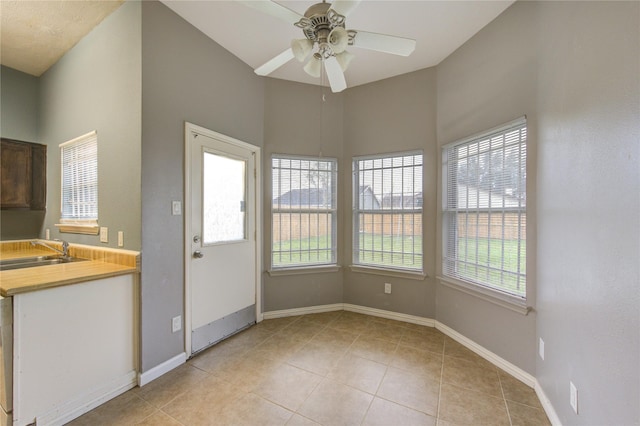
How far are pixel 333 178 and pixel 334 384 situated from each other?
90.7 inches

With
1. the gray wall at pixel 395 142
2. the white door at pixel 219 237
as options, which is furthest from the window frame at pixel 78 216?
the gray wall at pixel 395 142

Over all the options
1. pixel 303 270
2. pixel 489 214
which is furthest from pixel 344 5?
pixel 303 270

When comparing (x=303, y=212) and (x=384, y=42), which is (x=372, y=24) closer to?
(x=384, y=42)

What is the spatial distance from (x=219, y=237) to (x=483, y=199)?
8.42ft

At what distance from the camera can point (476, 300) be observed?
2422mm

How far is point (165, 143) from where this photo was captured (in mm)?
2102

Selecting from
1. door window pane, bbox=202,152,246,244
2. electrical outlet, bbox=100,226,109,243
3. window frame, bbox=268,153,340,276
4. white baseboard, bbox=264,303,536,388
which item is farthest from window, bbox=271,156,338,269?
electrical outlet, bbox=100,226,109,243

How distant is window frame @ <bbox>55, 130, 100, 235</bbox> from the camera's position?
2283mm

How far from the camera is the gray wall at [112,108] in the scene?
198 cm

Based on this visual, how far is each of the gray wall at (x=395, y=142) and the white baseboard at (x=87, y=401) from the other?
237 centimetres

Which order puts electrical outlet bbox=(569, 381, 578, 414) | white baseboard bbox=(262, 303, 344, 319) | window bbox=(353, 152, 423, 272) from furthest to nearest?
white baseboard bbox=(262, 303, 344, 319), window bbox=(353, 152, 423, 272), electrical outlet bbox=(569, 381, 578, 414)

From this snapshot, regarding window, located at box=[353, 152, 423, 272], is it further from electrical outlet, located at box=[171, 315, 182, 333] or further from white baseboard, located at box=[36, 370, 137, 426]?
white baseboard, located at box=[36, 370, 137, 426]

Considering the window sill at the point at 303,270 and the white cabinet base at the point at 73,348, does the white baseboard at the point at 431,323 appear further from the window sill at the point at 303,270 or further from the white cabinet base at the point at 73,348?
the white cabinet base at the point at 73,348

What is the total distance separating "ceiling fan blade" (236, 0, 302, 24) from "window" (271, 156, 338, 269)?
1.80m
